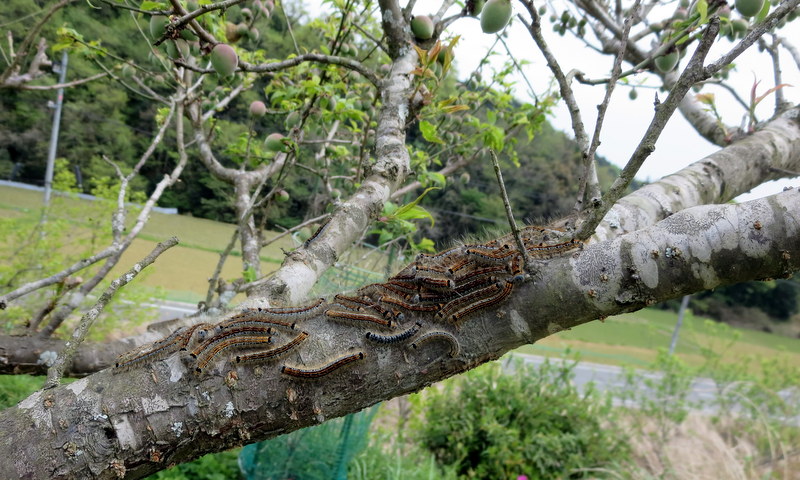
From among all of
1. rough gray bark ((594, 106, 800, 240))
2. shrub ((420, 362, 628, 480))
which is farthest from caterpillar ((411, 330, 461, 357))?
shrub ((420, 362, 628, 480))

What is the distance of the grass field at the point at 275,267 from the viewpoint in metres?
4.70

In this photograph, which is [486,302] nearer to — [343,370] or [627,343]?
[343,370]

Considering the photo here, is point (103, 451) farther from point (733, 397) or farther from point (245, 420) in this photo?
point (733, 397)

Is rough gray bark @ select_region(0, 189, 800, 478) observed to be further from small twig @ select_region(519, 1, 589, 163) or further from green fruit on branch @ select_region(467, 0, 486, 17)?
green fruit on branch @ select_region(467, 0, 486, 17)

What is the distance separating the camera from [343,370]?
957 millimetres

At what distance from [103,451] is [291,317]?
15.8 inches

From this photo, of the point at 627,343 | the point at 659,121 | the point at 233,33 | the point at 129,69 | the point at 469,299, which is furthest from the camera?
the point at 627,343

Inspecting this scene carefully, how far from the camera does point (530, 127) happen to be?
320cm

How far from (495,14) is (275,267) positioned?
25.6ft

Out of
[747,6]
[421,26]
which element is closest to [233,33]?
[421,26]

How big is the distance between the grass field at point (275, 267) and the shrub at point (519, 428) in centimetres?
82

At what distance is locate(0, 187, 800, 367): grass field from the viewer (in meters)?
4.70

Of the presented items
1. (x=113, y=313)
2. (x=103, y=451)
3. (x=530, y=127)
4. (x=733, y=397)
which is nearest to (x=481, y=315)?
(x=103, y=451)

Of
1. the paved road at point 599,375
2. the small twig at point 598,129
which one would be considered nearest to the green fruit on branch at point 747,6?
the small twig at point 598,129
